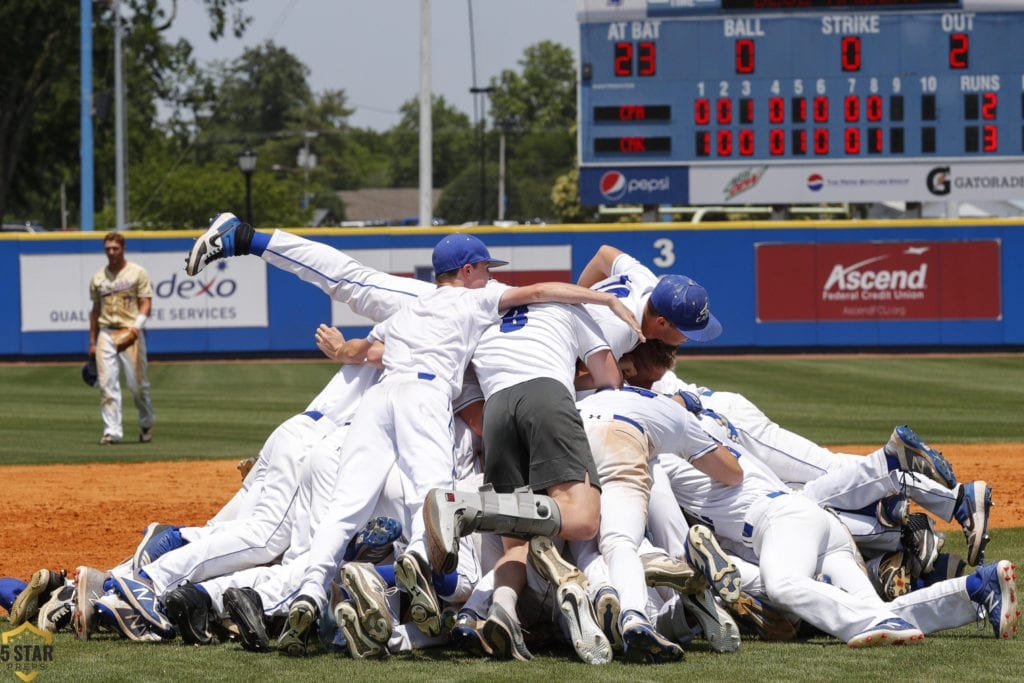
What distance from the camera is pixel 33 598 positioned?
5.86m

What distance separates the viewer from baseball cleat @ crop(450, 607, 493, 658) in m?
5.22

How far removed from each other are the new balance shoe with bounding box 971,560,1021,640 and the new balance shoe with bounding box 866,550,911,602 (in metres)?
0.73

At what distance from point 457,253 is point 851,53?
67.6 ft

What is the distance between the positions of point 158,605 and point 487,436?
1.49 m

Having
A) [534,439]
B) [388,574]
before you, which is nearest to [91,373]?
[388,574]

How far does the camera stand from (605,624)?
5.07 meters

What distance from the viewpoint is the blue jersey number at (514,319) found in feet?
19.8

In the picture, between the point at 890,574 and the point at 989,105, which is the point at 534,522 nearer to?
the point at 890,574

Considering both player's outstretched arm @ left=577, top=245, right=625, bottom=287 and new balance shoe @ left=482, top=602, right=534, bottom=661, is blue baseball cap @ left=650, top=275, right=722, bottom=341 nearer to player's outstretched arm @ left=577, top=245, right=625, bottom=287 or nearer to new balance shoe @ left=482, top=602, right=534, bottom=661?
player's outstretched arm @ left=577, top=245, right=625, bottom=287

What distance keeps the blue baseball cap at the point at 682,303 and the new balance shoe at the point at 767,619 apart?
119cm

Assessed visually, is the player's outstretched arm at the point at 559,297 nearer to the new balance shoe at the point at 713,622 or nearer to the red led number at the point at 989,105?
the new balance shoe at the point at 713,622

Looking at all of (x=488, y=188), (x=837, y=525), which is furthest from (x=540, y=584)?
(x=488, y=188)

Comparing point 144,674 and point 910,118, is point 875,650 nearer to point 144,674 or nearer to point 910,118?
point 144,674

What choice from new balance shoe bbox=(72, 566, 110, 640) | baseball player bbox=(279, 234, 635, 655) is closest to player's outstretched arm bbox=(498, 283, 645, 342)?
baseball player bbox=(279, 234, 635, 655)
